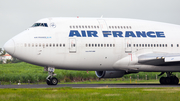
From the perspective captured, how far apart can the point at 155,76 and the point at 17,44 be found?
2592 centimetres

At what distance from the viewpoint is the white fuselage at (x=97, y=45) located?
88.0 feet

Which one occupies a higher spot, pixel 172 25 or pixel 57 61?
pixel 172 25

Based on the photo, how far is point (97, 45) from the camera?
28156mm

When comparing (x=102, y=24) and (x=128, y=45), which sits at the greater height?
(x=102, y=24)

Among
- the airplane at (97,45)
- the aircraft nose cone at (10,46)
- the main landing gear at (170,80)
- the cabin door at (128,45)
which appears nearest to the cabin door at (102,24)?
the airplane at (97,45)

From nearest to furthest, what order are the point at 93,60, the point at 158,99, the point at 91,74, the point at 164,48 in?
the point at 158,99 < the point at 93,60 < the point at 164,48 < the point at 91,74

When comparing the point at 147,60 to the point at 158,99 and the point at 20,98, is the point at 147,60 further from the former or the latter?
the point at 20,98

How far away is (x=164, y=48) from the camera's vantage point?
30.0 meters

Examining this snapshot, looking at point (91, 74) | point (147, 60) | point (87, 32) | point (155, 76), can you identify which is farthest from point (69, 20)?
point (155, 76)

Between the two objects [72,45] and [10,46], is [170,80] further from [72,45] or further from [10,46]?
[10,46]

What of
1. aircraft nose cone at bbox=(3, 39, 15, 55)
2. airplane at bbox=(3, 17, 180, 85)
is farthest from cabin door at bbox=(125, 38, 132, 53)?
aircraft nose cone at bbox=(3, 39, 15, 55)

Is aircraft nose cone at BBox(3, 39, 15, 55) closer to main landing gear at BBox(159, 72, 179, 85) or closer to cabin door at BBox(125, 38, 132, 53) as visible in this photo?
cabin door at BBox(125, 38, 132, 53)

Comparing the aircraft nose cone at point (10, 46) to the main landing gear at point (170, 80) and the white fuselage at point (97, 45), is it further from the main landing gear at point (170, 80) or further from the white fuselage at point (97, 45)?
the main landing gear at point (170, 80)

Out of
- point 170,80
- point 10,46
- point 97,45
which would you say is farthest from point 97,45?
point 170,80
